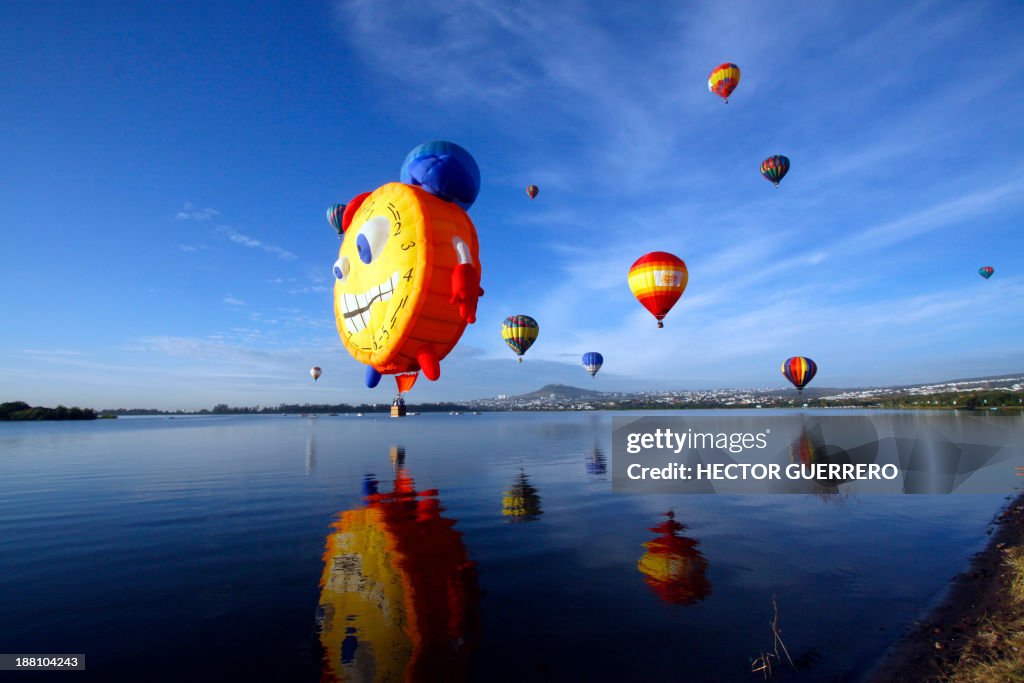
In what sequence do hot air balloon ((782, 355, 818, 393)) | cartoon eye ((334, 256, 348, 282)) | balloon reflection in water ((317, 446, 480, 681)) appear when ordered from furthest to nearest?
hot air balloon ((782, 355, 818, 393)), cartoon eye ((334, 256, 348, 282)), balloon reflection in water ((317, 446, 480, 681))

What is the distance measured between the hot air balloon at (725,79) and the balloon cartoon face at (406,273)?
40968mm

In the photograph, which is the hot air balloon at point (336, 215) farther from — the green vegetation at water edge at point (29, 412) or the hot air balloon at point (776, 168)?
the green vegetation at water edge at point (29, 412)

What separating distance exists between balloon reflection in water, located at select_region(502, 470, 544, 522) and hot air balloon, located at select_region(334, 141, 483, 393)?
25.1 feet

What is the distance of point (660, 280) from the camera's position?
1228 inches

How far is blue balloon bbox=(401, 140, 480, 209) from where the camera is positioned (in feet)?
32.5

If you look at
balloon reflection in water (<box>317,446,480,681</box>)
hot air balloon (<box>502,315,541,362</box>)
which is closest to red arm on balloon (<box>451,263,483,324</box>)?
balloon reflection in water (<box>317,446,480,681</box>)

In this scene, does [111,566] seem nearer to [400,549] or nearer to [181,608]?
[181,608]

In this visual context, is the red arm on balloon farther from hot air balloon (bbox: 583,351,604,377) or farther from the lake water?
hot air balloon (bbox: 583,351,604,377)

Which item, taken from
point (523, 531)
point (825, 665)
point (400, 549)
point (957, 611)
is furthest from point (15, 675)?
point (957, 611)

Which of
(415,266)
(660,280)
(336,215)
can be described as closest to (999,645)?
(415,266)

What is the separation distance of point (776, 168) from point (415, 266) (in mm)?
43098

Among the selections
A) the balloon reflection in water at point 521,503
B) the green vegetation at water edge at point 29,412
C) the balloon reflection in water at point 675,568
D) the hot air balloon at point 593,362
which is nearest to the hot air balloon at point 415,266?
the balloon reflection in water at point 675,568

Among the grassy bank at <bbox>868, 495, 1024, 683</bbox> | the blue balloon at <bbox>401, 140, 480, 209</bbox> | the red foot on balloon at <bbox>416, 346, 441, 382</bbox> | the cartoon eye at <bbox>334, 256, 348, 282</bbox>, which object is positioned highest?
the blue balloon at <bbox>401, 140, 480, 209</bbox>

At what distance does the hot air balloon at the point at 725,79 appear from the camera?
40625 mm
